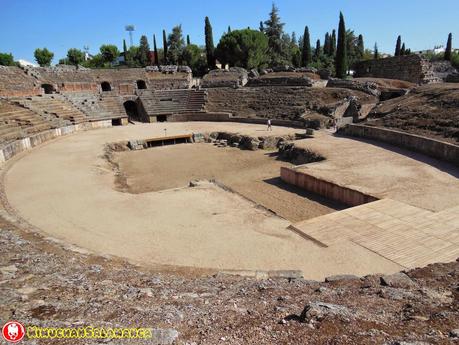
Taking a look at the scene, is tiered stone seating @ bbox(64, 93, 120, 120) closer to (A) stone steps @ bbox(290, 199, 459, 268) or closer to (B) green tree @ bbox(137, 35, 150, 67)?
(A) stone steps @ bbox(290, 199, 459, 268)

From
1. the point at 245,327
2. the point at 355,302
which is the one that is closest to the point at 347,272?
the point at 355,302

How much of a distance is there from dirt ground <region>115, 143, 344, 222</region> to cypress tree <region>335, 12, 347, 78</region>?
21338mm

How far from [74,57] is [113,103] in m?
38.7

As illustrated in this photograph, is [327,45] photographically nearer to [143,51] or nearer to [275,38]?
[275,38]

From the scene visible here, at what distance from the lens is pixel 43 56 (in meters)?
65.4

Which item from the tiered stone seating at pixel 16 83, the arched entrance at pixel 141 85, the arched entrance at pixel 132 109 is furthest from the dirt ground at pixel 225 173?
the arched entrance at pixel 141 85

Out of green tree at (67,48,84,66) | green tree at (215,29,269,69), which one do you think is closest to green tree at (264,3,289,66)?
green tree at (215,29,269,69)

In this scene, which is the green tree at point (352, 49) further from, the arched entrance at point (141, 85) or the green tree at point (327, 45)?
the arched entrance at point (141, 85)

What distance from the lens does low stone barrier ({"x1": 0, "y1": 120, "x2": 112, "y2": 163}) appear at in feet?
66.0

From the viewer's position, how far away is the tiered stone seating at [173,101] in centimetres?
3759

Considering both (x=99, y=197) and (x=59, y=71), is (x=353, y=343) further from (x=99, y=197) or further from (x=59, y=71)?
(x=59, y=71)

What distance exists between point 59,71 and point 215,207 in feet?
116

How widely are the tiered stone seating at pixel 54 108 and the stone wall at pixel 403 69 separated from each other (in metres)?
32.5

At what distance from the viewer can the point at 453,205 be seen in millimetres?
11570
